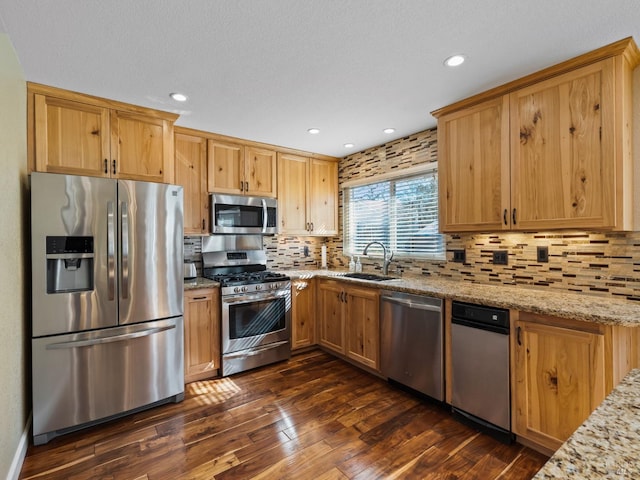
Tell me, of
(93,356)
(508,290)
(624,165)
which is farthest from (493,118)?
(93,356)

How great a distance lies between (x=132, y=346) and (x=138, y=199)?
1087 mm

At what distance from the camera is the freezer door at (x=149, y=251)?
7.73 ft

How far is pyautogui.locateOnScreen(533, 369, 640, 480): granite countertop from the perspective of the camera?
527mm

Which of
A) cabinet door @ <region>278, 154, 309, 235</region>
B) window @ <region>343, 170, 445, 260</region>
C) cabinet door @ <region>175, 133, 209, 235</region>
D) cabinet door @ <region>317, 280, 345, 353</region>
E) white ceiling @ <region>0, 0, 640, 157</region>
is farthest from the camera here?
cabinet door @ <region>278, 154, 309, 235</region>

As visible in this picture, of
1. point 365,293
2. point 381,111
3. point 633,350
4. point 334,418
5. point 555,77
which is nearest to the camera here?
point 633,350

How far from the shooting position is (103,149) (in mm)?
2473

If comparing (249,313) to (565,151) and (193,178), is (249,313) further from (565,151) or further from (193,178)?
(565,151)

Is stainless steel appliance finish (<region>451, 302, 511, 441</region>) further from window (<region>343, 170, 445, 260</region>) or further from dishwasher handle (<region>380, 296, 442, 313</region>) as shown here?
window (<region>343, 170, 445, 260</region>)

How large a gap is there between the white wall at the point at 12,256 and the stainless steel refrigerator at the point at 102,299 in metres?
0.09

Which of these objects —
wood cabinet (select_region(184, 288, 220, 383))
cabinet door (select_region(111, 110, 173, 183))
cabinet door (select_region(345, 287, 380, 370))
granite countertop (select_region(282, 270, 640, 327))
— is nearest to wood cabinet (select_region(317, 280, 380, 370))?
cabinet door (select_region(345, 287, 380, 370))

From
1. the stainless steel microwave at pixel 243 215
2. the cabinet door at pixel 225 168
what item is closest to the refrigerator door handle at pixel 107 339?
the stainless steel microwave at pixel 243 215

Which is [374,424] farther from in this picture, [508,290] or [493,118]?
[493,118]

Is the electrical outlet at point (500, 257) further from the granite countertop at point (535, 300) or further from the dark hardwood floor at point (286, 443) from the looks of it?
the dark hardwood floor at point (286, 443)

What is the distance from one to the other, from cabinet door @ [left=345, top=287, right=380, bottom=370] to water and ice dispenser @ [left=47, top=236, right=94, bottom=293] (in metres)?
2.19
